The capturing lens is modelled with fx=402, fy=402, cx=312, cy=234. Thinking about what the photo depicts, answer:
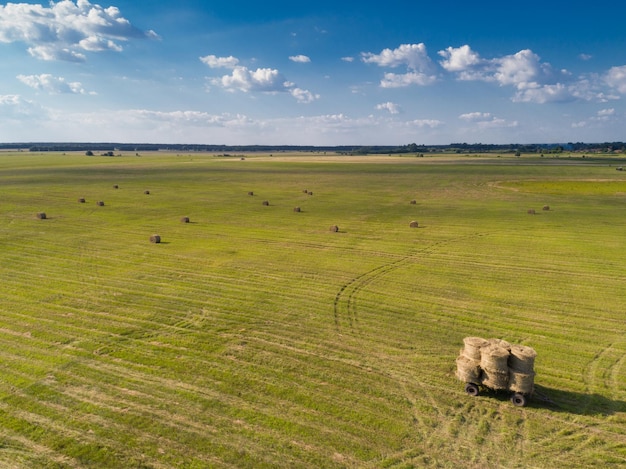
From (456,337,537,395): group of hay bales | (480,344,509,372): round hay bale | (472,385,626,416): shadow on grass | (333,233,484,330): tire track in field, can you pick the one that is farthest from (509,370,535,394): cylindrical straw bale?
(333,233,484,330): tire track in field

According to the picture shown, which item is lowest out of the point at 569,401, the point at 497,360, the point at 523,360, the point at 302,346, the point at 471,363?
the point at 569,401

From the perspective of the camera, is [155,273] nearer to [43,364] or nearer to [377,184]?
[43,364]

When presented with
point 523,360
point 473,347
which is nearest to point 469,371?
point 473,347

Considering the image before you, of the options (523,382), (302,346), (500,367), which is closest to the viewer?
(523,382)

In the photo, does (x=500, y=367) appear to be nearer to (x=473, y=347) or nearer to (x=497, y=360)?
(x=497, y=360)

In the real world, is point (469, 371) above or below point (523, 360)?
below

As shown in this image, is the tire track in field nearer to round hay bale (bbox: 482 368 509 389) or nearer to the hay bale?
the hay bale

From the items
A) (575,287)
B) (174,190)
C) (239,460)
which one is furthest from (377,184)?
(239,460)
